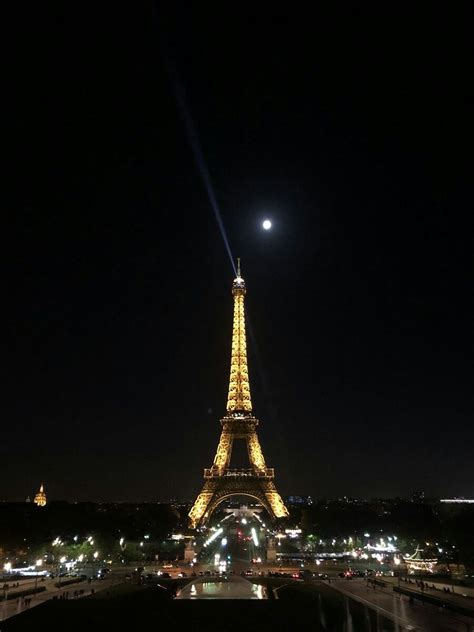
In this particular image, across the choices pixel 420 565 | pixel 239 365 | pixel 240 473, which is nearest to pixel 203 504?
pixel 240 473

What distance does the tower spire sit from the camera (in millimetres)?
101188

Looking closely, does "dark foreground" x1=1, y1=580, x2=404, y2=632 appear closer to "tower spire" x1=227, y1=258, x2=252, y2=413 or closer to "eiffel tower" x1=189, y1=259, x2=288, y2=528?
"eiffel tower" x1=189, y1=259, x2=288, y2=528

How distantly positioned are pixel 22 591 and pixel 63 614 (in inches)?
757

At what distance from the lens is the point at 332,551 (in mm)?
95062

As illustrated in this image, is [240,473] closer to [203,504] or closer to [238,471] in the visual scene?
[238,471]

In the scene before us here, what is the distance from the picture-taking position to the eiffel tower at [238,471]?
96562mm

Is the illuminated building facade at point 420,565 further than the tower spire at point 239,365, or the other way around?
the tower spire at point 239,365

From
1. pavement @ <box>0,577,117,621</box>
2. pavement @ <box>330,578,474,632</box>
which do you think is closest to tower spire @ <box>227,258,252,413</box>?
pavement @ <box>0,577,117,621</box>

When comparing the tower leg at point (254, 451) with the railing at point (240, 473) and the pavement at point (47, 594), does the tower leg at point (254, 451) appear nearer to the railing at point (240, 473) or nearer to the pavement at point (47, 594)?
the railing at point (240, 473)

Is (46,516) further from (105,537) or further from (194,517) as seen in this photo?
(194,517)

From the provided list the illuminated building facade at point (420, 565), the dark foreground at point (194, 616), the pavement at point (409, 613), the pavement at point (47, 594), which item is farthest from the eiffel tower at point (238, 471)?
the dark foreground at point (194, 616)

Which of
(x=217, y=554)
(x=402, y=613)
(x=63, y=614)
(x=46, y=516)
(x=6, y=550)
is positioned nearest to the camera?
(x=63, y=614)

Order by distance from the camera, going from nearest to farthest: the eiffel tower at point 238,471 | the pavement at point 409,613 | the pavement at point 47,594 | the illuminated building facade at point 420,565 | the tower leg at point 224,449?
the pavement at point 409,613, the pavement at point 47,594, the illuminated building facade at point 420,565, the eiffel tower at point 238,471, the tower leg at point 224,449

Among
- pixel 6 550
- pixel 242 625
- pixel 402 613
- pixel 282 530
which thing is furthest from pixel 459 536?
pixel 6 550
